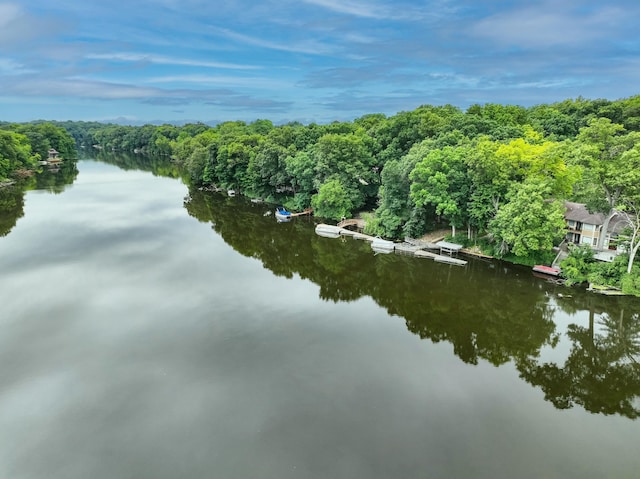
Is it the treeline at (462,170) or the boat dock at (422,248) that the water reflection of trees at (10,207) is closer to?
the treeline at (462,170)

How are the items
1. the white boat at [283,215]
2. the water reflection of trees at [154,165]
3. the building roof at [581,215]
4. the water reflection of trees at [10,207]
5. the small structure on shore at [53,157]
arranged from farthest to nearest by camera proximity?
1. the small structure on shore at [53,157]
2. the water reflection of trees at [154,165]
3. the white boat at [283,215]
4. the water reflection of trees at [10,207]
5. the building roof at [581,215]

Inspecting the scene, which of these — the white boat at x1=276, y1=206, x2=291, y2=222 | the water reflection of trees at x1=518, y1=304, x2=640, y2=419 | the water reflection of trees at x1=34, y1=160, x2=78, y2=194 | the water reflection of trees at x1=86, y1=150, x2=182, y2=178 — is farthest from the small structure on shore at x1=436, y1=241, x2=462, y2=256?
the water reflection of trees at x1=86, y1=150, x2=182, y2=178

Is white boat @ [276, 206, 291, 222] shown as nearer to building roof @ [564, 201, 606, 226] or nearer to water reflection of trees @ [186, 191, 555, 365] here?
water reflection of trees @ [186, 191, 555, 365]

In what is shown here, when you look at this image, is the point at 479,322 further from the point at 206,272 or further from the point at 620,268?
the point at 206,272

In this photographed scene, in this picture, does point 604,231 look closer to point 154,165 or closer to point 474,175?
point 474,175

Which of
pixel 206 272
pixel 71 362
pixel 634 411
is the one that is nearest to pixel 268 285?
pixel 206 272

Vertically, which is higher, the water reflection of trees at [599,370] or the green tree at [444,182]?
the green tree at [444,182]

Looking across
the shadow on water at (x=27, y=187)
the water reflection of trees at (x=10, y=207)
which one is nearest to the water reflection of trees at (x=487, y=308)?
the water reflection of trees at (x=10, y=207)
